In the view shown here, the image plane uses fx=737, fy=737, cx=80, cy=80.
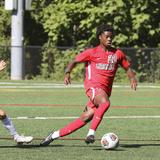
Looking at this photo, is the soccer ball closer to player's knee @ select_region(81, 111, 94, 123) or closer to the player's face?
player's knee @ select_region(81, 111, 94, 123)

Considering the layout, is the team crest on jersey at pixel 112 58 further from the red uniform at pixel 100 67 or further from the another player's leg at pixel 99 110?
the another player's leg at pixel 99 110

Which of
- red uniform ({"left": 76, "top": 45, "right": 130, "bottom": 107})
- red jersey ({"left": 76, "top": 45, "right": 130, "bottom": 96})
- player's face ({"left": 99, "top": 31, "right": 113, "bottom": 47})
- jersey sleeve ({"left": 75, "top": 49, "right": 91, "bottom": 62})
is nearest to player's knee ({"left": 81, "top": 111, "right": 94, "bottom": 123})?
red uniform ({"left": 76, "top": 45, "right": 130, "bottom": 107})

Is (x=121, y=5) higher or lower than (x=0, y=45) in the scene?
higher

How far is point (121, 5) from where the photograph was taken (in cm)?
3703

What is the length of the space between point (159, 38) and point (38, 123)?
967 inches

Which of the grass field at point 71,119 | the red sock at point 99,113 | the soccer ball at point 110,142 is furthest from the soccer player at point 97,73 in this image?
the soccer ball at point 110,142

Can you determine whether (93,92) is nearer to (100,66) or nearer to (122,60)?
(100,66)

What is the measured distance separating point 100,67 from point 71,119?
17.1ft

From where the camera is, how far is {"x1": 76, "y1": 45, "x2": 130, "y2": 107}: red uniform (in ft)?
37.4

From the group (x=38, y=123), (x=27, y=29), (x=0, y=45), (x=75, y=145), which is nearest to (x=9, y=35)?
(x=27, y=29)

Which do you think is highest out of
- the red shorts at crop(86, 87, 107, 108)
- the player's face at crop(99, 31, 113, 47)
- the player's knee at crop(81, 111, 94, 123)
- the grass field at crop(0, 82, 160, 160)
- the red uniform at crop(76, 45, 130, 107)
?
the player's face at crop(99, 31, 113, 47)

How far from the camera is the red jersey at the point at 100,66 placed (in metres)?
11.4

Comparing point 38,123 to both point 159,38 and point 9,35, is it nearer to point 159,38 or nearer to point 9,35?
point 159,38

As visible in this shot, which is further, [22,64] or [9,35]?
[9,35]
